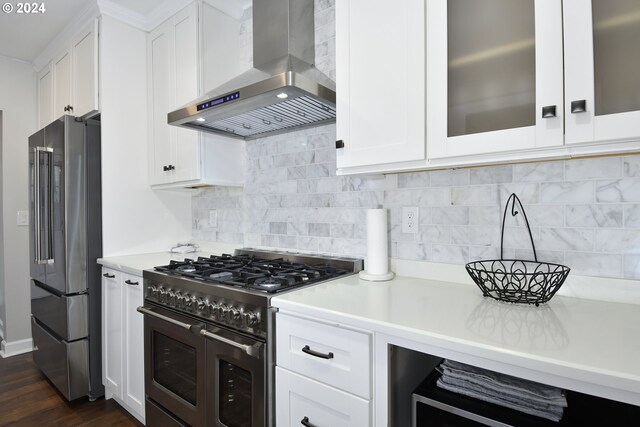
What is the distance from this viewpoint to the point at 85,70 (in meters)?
2.50

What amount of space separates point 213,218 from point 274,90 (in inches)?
57.5

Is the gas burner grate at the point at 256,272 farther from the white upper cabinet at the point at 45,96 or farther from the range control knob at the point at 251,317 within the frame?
the white upper cabinet at the point at 45,96

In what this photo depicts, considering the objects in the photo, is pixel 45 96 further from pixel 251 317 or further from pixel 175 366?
pixel 251 317

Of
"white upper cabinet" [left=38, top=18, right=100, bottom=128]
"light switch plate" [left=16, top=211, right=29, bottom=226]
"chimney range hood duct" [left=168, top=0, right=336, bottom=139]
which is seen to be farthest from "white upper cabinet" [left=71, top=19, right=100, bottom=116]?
"light switch plate" [left=16, top=211, right=29, bottom=226]

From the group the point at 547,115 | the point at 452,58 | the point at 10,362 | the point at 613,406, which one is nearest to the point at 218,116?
the point at 452,58

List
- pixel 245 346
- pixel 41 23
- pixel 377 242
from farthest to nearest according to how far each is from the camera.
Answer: pixel 41 23
pixel 377 242
pixel 245 346

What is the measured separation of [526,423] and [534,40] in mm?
1080

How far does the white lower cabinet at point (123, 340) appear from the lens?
6.49 feet

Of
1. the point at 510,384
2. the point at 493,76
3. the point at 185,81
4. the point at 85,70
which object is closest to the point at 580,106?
the point at 493,76

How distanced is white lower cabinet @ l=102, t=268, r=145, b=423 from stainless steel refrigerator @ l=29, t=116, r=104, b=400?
10 centimetres

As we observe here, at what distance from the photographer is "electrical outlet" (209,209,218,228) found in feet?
8.54

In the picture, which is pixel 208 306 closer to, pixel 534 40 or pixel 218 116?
pixel 218 116

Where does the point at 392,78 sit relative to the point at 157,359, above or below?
above

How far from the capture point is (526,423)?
0.84 meters
